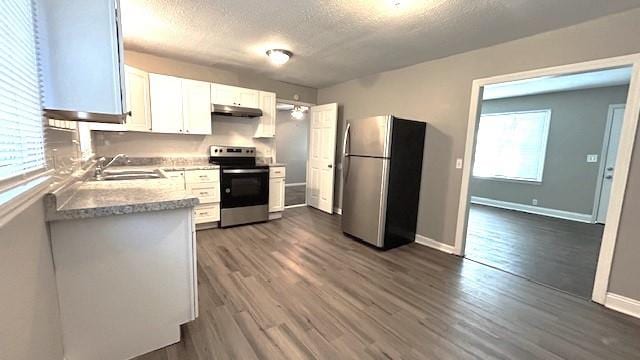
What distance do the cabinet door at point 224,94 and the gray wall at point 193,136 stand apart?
31 centimetres

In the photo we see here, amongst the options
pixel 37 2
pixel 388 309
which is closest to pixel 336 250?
pixel 388 309

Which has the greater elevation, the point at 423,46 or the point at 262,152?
the point at 423,46

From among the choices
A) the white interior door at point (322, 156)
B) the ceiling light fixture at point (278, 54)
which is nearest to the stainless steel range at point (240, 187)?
the white interior door at point (322, 156)

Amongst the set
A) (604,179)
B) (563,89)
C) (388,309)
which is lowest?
(388,309)

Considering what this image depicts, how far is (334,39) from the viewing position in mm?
2838

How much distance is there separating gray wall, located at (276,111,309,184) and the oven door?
3792 millimetres

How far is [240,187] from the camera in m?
3.96

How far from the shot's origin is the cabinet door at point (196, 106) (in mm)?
3691

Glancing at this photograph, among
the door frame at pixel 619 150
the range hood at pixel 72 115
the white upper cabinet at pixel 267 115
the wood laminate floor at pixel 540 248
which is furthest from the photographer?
the white upper cabinet at pixel 267 115

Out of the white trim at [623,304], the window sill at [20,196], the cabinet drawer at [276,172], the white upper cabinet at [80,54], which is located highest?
the white upper cabinet at [80,54]

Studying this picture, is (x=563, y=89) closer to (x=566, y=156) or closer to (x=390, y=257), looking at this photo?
(x=566, y=156)

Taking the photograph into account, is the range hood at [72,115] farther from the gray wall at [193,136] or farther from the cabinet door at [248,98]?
the cabinet door at [248,98]

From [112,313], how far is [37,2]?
1567mm

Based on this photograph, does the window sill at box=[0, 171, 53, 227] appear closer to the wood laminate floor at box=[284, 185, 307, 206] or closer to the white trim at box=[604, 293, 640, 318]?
the white trim at box=[604, 293, 640, 318]
